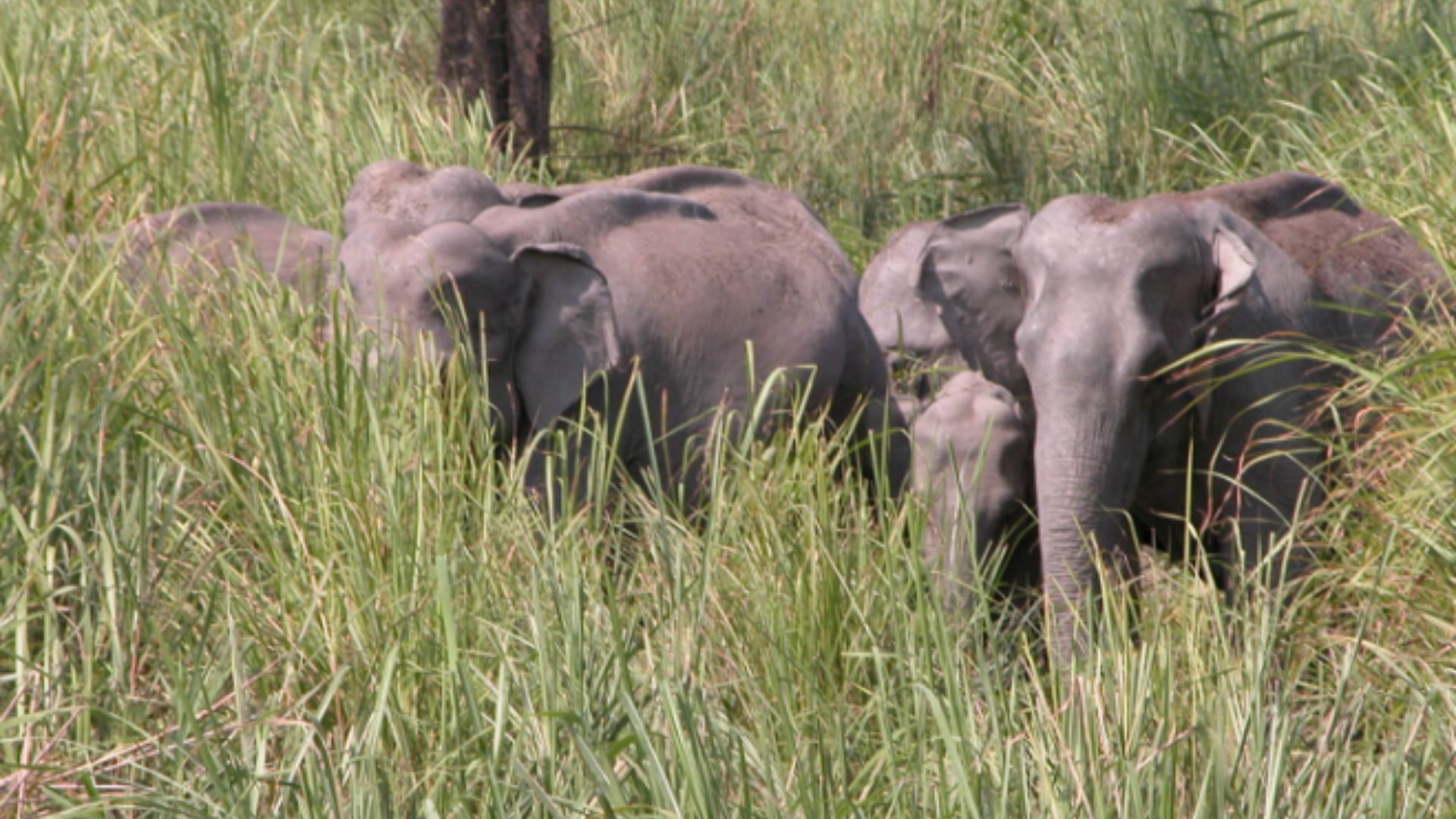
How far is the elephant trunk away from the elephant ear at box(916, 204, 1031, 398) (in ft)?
1.98

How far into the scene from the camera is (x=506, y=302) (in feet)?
20.0

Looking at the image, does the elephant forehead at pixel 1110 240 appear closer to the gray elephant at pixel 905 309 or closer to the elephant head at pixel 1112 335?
the elephant head at pixel 1112 335

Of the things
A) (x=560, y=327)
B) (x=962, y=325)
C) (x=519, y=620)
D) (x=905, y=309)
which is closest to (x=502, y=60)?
(x=905, y=309)

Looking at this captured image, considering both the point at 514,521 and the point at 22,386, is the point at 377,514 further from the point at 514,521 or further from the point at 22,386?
the point at 22,386

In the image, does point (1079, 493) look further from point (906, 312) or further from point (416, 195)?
point (416, 195)

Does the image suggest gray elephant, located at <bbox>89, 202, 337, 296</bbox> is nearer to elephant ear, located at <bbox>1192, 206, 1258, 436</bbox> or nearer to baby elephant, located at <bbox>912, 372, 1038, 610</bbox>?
baby elephant, located at <bbox>912, 372, 1038, 610</bbox>

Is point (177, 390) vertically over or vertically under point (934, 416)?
over

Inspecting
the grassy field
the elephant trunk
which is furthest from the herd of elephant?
the grassy field

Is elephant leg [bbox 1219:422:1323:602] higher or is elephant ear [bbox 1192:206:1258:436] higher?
elephant ear [bbox 1192:206:1258:436]

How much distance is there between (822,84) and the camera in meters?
9.59

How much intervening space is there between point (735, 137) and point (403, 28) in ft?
4.50

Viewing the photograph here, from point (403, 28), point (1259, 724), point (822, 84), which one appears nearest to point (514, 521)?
point (1259, 724)

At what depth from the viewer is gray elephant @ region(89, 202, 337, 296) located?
18.5ft

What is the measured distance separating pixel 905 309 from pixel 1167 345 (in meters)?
Result: 1.34
